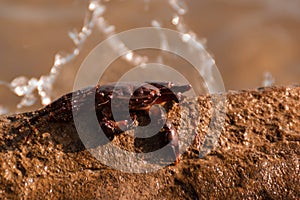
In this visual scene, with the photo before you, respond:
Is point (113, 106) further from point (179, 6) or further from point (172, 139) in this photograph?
point (179, 6)

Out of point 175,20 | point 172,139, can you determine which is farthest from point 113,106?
point 175,20

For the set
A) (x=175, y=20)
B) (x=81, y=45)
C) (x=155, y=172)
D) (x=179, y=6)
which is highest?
(x=179, y=6)

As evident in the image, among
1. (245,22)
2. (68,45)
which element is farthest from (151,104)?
(245,22)

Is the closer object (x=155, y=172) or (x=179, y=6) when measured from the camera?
(x=155, y=172)

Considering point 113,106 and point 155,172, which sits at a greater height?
point 113,106

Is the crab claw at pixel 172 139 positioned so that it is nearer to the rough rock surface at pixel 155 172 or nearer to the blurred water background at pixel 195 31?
the rough rock surface at pixel 155 172

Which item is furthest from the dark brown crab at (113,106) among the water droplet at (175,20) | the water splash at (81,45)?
the water droplet at (175,20)

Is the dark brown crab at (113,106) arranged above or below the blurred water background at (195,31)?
below
